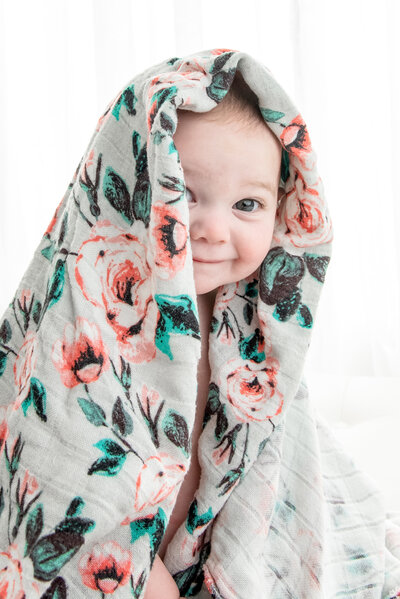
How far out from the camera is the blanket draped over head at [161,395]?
2.06ft

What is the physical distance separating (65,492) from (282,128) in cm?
45

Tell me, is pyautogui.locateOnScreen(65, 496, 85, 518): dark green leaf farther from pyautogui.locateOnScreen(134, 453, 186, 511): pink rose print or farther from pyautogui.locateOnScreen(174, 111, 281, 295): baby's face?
pyautogui.locateOnScreen(174, 111, 281, 295): baby's face

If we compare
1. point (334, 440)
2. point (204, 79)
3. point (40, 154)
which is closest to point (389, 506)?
point (334, 440)

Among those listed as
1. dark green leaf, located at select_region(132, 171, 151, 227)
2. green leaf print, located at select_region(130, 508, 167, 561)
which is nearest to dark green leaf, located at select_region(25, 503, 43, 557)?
green leaf print, located at select_region(130, 508, 167, 561)

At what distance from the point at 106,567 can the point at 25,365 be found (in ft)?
0.73

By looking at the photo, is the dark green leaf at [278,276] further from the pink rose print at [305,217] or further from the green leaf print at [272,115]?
the green leaf print at [272,115]

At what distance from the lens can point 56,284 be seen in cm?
69

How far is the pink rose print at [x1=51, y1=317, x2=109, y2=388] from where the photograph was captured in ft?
2.15

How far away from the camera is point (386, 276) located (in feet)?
7.16

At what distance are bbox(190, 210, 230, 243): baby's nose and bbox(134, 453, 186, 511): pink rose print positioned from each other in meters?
0.24

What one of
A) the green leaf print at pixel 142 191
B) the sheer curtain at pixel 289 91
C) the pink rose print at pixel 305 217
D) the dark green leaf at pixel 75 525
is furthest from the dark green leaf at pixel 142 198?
the sheer curtain at pixel 289 91

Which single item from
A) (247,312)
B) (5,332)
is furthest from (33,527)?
(247,312)

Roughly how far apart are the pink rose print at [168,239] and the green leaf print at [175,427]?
0.48 ft

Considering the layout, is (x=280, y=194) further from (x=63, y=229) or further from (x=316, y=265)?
(x=63, y=229)
